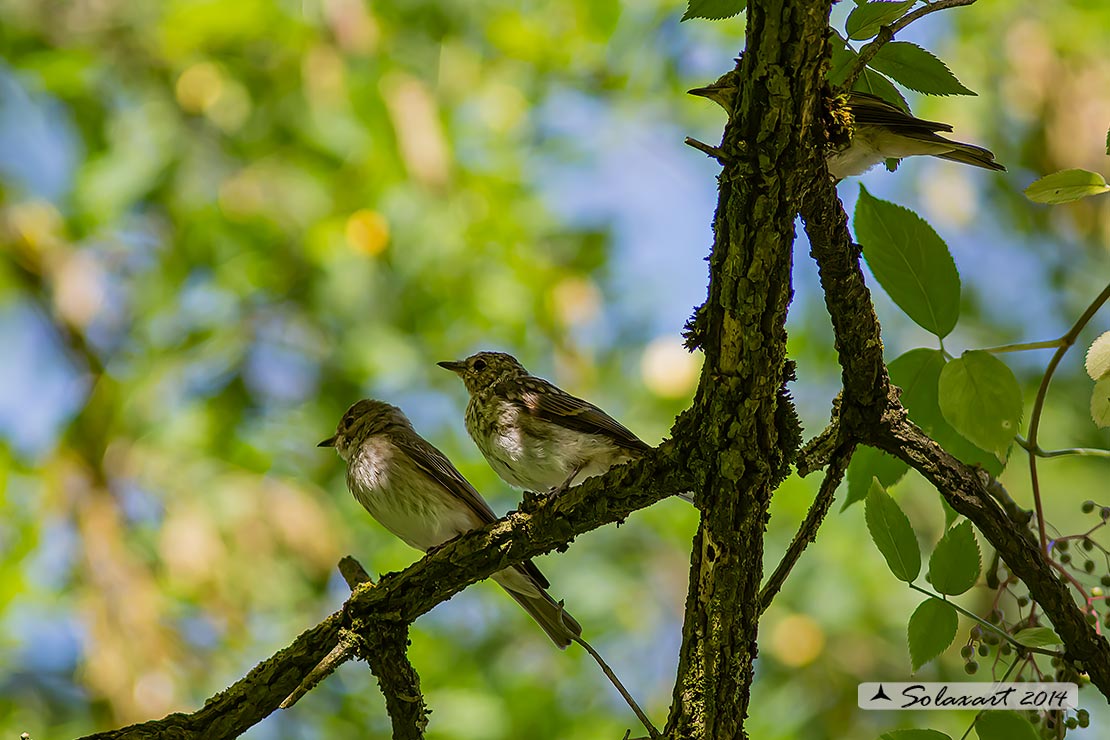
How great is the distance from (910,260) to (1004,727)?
859mm

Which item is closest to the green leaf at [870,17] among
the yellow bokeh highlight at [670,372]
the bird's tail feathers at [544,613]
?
the bird's tail feathers at [544,613]

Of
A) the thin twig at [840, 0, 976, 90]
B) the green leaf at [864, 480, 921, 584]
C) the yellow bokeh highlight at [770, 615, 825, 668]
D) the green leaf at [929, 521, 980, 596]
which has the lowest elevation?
the green leaf at [929, 521, 980, 596]

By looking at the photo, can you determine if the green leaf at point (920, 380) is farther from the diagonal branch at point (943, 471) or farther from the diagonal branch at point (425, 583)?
the diagonal branch at point (425, 583)

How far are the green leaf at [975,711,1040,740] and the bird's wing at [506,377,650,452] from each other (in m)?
1.32

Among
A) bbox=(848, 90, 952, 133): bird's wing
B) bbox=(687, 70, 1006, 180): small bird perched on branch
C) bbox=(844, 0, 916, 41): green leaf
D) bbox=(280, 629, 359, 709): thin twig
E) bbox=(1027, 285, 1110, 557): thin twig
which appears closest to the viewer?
bbox=(844, 0, 916, 41): green leaf

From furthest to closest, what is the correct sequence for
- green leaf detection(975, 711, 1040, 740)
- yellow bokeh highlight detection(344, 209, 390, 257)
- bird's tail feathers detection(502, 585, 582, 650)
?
yellow bokeh highlight detection(344, 209, 390, 257) < bird's tail feathers detection(502, 585, 582, 650) < green leaf detection(975, 711, 1040, 740)

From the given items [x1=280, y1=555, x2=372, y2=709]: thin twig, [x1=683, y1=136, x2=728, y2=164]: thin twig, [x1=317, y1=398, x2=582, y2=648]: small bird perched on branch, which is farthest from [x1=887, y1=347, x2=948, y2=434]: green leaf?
[x1=317, y1=398, x2=582, y2=648]: small bird perched on branch

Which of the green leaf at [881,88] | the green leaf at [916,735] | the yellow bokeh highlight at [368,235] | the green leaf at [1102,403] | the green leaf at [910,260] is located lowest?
the green leaf at [916,735]

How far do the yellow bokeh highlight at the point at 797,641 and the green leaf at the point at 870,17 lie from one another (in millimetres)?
4349

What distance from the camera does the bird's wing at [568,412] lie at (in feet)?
11.0

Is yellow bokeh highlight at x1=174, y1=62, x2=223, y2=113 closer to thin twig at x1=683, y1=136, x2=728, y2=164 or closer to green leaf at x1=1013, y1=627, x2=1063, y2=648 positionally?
thin twig at x1=683, y1=136, x2=728, y2=164

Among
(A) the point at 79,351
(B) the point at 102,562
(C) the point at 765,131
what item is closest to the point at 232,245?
(A) the point at 79,351

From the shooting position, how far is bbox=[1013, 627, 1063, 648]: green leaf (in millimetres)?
2021

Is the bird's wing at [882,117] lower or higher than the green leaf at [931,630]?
higher
